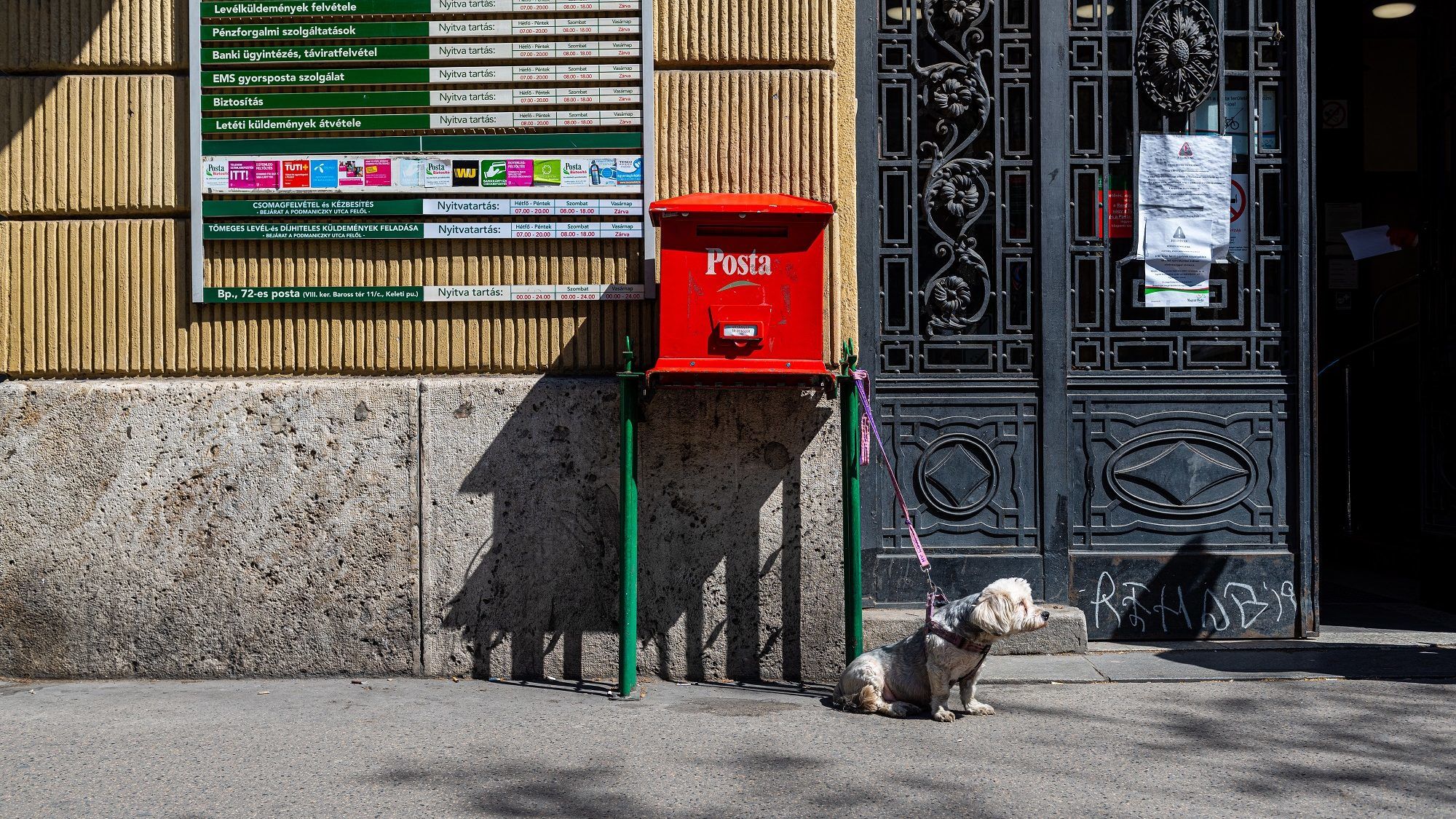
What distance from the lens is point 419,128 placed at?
5.70 m

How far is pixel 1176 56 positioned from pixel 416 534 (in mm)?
4736

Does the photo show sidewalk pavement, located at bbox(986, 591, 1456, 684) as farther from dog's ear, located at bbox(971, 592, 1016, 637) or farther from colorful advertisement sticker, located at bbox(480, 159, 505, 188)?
colorful advertisement sticker, located at bbox(480, 159, 505, 188)

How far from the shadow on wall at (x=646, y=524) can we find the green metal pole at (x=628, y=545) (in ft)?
0.98

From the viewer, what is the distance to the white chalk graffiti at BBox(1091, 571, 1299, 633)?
6145 millimetres

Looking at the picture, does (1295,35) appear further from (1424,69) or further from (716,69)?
(716,69)

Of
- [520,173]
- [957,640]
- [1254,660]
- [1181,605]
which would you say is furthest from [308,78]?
[1254,660]

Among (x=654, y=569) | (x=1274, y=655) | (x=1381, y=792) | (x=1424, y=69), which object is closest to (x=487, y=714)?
(x=654, y=569)

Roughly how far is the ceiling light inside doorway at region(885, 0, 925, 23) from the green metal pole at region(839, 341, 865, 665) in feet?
6.53

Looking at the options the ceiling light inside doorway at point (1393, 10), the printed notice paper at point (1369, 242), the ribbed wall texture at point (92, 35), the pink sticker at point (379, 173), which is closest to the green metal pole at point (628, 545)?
the pink sticker at point (379, 173)

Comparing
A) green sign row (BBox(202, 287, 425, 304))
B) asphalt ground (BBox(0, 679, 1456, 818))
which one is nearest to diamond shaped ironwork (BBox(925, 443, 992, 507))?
asphalt ground (BBox(0, 679, 1456, 818))

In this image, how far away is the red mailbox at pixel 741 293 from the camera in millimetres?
5117

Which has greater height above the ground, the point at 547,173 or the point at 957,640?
the point at 547,173

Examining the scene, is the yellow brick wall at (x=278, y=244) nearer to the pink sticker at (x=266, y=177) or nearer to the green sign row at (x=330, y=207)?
the green sign row at (x=330, y=207)

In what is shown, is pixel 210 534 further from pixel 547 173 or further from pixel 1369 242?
pixel 1369 242
